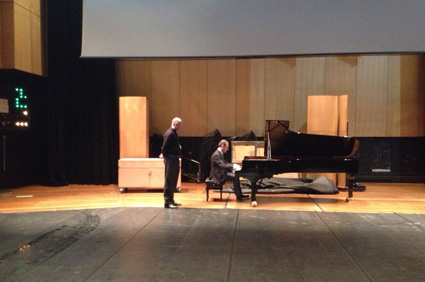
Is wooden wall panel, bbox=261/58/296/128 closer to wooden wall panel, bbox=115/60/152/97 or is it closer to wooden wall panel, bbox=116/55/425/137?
wooden wall panel, bbox=116/55/425/137

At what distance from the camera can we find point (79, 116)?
8.19 meters

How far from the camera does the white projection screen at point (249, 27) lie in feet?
14.5

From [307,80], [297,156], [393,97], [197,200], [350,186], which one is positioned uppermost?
[307,80]

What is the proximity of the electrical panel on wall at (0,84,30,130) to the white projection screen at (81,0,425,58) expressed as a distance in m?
3.67

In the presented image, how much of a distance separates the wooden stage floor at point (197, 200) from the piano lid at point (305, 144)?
857 millimetres

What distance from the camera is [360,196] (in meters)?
6.95

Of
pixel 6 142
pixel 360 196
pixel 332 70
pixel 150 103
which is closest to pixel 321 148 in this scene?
pixel 360 196

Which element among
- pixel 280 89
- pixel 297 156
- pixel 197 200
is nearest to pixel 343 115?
pixel 280 89

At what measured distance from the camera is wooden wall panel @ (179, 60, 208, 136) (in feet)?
28.9

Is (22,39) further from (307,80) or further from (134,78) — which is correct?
(307,80)

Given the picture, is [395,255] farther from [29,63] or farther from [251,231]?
[29,63]

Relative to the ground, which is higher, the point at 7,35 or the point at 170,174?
the point at 7,35

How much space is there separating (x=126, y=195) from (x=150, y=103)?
8.81 feet

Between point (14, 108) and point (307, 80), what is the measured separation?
21.3ft
